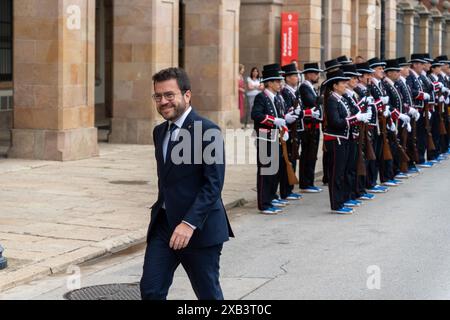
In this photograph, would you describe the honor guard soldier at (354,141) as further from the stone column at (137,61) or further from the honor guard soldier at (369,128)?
the stone column at (137,61)

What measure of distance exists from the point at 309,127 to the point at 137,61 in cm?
713

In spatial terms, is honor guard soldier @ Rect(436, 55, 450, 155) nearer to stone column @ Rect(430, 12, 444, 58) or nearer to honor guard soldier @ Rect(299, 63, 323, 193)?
honor guard soldier @ Rect(299, 63, 323, 193)

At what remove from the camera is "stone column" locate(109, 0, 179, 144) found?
2164 cm

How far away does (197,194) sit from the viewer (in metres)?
6.38

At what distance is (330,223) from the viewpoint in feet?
40.6

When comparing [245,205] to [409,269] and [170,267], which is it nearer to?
[409,269]

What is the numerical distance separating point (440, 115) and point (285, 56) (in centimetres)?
1013

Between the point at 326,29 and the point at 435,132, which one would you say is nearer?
the point at 435,132

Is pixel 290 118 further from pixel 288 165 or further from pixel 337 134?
pixel 337 134

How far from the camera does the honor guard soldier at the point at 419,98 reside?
735 inches

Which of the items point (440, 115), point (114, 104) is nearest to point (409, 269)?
point (440, 115)

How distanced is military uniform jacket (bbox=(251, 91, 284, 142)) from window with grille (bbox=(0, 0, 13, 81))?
35.5ft

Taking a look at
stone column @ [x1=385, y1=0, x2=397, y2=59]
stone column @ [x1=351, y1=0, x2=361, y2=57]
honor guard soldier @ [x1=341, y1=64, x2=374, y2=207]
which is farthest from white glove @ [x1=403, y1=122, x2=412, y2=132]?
stone column @ [x1=385, y1=0, x2=397, y2=59]

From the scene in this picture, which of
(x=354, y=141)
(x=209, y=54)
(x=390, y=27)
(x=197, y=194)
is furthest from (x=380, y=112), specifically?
(x=390, y=27)
